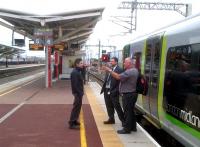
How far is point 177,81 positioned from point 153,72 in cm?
295

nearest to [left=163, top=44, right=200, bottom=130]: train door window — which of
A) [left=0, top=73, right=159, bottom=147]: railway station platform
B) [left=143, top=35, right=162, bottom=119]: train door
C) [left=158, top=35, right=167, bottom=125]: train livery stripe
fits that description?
[left=158, top=35, right=167, bottom=125]: train livery stripe

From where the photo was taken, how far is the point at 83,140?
386 inches

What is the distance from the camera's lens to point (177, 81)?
29.9 feet

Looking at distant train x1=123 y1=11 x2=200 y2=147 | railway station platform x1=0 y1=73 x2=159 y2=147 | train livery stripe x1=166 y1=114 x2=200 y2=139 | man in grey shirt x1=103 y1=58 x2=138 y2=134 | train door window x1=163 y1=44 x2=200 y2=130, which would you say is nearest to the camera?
train livery stripe x1=166 y1=114 x2=200 y2=139

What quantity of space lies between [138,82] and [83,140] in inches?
69.1

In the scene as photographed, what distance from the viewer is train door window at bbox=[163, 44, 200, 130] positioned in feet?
25.8

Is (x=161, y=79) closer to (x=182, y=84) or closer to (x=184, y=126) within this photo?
(x=182, y=84)

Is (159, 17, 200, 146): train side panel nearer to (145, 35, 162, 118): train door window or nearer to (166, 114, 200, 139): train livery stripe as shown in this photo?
(166, 114, 200, 139): train livery stripe

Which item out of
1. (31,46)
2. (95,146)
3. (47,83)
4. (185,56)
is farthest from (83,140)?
(31,46)

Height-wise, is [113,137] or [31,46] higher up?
[31,46]

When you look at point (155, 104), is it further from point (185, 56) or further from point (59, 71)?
point (59, 71)

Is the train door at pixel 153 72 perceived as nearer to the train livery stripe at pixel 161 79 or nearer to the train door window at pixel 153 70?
the train door window at pixel 153 70

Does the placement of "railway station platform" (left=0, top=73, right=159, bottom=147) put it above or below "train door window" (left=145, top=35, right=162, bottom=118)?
below

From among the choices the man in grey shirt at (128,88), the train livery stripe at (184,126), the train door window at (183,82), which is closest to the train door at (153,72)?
the man in grey shirt at (128,88)
